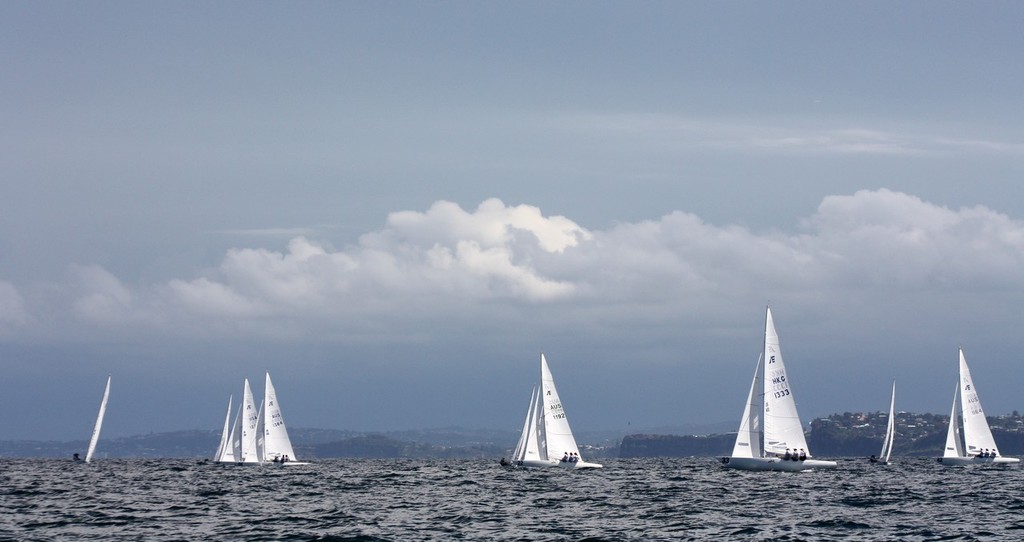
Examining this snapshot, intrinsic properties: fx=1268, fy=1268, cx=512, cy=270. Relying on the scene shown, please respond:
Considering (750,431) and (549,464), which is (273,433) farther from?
(750,431)

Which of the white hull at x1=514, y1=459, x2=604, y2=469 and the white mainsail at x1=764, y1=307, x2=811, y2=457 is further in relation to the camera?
the white hull at x1=514, y1=459, x2=604, y2=469

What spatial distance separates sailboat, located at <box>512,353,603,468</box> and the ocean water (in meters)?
29.2

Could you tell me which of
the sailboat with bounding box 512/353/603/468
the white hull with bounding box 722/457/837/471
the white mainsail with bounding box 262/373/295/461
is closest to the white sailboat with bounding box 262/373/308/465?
the white mainsail with bounding box 262/373/295/461

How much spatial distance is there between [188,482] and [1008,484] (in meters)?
62.3

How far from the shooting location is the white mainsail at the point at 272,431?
503 feet

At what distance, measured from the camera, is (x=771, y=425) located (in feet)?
330

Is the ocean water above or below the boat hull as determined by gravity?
below

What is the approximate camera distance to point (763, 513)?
60.2 meters

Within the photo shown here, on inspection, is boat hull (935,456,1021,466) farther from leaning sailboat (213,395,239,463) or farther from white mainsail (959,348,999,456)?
leaning sailboat (213,395,239,463)

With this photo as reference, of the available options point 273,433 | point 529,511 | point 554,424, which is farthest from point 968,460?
point 529,511

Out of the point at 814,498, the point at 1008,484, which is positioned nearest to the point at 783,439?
the point at 1008,484

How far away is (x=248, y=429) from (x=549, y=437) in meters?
51.9

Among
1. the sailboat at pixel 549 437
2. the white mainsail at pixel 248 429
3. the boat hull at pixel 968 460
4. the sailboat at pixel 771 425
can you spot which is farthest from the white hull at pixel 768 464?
the white mainsail at pixel 248 429

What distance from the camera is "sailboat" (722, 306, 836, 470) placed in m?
100
